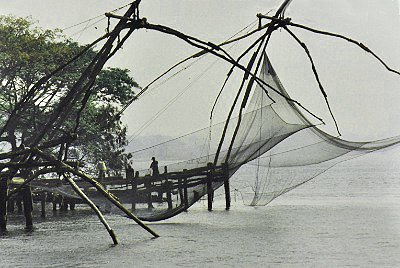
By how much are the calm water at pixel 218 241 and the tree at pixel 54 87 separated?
3.59m

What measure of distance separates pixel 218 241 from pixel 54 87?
8.27m

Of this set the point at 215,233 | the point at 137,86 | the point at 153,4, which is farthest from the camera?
the point at 137,86

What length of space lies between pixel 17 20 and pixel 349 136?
13.9m

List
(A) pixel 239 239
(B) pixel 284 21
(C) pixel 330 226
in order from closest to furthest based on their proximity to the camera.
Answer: (B) pixel 284 21 < (A) pixel 239 239 < (C) pixel 330 226

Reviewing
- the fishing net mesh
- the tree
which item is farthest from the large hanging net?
the tree

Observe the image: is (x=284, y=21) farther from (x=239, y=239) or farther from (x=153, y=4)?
(x=153, y=4)

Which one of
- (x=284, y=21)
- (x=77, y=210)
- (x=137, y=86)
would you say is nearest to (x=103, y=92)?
(x=137, y=86)

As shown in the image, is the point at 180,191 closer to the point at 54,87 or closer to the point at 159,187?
the point at 159,187

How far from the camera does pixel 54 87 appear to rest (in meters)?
15.7

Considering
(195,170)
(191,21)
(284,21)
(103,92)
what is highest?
(191,21)

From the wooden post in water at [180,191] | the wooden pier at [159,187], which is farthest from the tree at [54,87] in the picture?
the wooden post in water at [180,191]

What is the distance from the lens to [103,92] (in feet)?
54.4

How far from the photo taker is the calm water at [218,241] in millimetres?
7043

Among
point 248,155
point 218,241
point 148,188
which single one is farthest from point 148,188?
point 218,241
